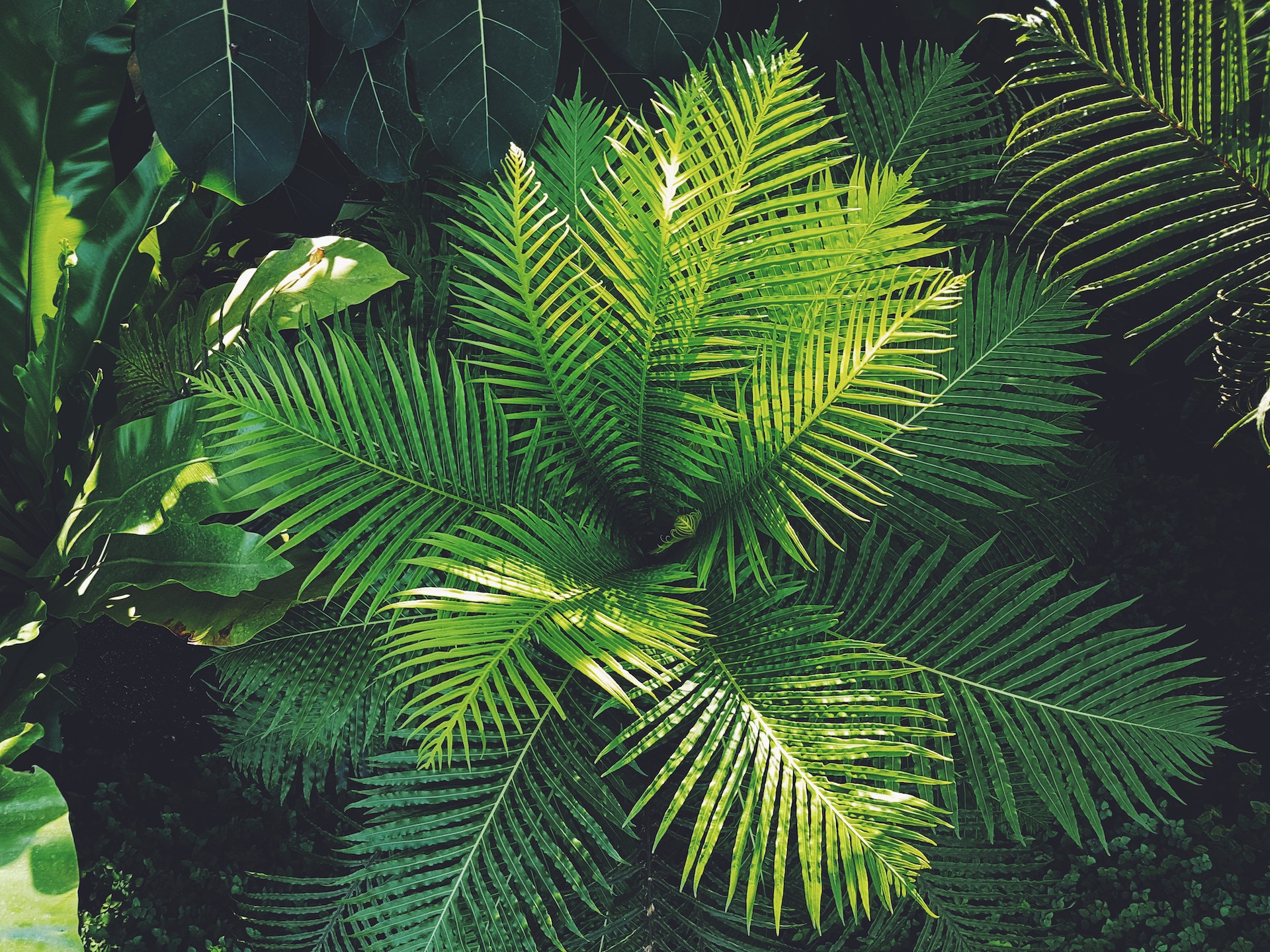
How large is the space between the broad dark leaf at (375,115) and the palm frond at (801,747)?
75 cm

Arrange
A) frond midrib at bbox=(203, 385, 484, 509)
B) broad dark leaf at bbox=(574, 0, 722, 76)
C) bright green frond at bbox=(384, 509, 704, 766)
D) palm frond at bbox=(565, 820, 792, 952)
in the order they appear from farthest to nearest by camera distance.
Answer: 1. broad dark leaf at bbox=(574, 0, 722, 76)
2. palm frond at bbox=(565, 820, 792, 952)
3. frond midrib at bbox=(203, 385, 484, 509)
4. bright green frond at bbox=(384, 509, 704, 766)

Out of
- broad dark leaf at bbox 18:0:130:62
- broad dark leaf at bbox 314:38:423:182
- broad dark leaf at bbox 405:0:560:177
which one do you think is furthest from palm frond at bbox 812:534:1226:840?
broad dark leaf at bbox 18:0:130:62

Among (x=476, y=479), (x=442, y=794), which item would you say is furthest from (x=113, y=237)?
(x=442, y=794)

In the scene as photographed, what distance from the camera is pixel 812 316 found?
0.86 meters

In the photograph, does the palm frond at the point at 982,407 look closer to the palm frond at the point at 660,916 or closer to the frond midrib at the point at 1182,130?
the frond midrib at the point at 1182,130

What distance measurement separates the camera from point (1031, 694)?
91cm

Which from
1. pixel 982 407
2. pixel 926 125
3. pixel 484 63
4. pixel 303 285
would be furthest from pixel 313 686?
pixel 926 125

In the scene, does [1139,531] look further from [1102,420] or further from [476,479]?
[476,479]

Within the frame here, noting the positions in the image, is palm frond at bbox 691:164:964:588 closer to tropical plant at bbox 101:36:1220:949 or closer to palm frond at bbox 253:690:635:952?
tropical plant at bbox 101:36:1220:949

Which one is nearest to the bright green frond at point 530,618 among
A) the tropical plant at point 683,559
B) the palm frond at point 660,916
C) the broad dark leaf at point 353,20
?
the tropical plant at point 683,559

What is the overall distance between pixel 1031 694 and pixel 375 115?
43.5 inches

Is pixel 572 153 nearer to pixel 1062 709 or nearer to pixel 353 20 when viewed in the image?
pixel 353 20

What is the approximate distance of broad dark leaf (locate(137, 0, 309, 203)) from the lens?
1.08m

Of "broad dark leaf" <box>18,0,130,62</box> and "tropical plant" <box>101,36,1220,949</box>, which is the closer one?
"tropical plant" <box>101,36,1220,949</box>
